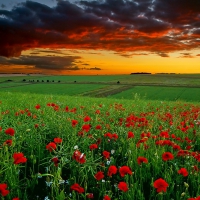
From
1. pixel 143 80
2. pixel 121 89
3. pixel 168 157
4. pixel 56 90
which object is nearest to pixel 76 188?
pixel 168 157

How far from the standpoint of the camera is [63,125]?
5.65 m

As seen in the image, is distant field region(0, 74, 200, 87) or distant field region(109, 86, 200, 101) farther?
distant field region(0, 74, 200, 87)

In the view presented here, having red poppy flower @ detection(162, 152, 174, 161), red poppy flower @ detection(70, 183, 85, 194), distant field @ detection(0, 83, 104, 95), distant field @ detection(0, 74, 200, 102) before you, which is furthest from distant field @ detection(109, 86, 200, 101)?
red poppy flower @ detection(70, 183, 85, 194)

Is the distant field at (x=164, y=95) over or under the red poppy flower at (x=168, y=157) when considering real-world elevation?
under

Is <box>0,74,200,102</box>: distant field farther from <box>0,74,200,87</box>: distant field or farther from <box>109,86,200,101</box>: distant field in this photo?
<box>0,74,200,87</box>: distant field

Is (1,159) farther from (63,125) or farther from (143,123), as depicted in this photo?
(143,123)

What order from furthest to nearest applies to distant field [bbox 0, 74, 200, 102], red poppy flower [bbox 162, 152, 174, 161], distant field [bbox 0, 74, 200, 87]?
distant field [bbox 0, 74, 200, 87] → distant field [bbox 0, 74, 200, 102] → red poppy flower [bbox 162, 152, 174, 161]

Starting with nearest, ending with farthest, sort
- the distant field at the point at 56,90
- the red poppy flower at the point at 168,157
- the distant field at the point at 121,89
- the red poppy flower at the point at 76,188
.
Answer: the red poppy flower at the point at 76,188, the red poppy flower at the point at 168,157, the distant field at the point at 121,89, the distant field at the point at 56,90

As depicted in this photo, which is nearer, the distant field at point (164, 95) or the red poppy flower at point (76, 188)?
the red poppy flower at point (76, 188)

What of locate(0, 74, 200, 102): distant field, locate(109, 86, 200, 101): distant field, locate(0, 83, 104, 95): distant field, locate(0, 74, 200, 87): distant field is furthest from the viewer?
locate(0, 74, 200, 87): distant field

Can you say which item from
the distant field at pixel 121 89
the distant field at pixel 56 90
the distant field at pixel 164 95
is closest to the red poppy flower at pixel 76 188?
the distant field at pixel 121 89

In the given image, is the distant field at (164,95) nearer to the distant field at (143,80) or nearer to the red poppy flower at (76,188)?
the distant field at (143,80)

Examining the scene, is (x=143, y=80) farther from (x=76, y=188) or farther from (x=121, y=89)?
(x=76, y=188)

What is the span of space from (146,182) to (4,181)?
191cm
